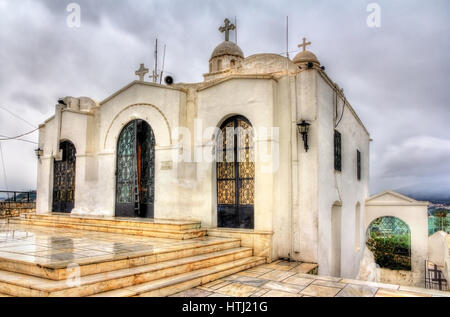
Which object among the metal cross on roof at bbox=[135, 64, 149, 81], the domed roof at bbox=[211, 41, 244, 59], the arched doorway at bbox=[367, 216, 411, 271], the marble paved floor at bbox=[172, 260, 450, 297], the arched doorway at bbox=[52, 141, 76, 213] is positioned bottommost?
the arched doorway at bbox=[367, 216, 411, 271]

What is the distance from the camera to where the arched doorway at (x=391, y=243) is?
15.0 m

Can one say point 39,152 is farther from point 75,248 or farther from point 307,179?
point 307,179

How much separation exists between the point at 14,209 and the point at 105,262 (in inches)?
455

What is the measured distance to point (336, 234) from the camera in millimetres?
9961

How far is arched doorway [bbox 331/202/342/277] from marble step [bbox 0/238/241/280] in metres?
4.70

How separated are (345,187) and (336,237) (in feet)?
6.20

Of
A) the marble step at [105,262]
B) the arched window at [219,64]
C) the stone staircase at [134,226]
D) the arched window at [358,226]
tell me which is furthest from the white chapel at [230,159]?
the arched window at [219,64]

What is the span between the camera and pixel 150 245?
6.50 metres

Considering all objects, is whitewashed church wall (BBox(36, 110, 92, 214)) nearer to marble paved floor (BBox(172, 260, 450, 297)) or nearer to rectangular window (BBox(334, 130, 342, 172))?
marble paved floor (BBox(172, 260, 450, 297))

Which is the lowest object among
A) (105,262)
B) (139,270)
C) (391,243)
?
(391,243)

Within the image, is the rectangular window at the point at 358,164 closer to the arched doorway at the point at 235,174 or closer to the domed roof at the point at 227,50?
the arched doorway at the point at 235,174

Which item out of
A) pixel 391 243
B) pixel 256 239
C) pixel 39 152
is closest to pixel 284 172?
pixel 256 239

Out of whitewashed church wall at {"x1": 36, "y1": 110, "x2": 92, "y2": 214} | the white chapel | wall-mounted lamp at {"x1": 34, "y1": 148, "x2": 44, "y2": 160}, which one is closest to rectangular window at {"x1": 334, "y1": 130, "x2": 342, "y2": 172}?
the white chapel

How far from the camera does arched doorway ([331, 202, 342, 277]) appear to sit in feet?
31.7
